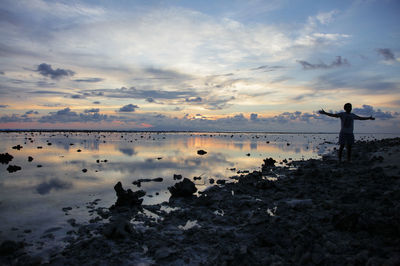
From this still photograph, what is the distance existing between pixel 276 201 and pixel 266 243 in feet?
13.9

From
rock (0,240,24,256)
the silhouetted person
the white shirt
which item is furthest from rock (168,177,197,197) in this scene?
the white shirt

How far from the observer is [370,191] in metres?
9.02

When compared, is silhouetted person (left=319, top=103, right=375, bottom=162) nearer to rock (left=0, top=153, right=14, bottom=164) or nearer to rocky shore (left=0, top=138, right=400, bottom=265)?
rocky shore (left=0, top=138, right=400, bottom=265)

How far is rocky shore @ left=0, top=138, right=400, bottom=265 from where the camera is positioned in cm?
509

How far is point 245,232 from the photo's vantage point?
22.2 feet

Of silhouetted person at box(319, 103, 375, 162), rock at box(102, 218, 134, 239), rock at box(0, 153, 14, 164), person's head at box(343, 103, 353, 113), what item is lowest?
rock at box(0, 153, 14, 164)

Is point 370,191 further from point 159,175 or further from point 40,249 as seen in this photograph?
point 159,175

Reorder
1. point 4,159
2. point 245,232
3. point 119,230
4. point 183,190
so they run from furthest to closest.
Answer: point 4,159, point 183,190, point 245,232, point 119,230

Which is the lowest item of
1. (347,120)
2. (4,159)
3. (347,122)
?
(4,159)

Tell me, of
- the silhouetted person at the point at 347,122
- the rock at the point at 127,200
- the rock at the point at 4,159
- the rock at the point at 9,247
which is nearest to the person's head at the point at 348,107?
the silhouetted person at the point at 347,122

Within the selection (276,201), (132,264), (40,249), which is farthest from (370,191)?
(40,249)

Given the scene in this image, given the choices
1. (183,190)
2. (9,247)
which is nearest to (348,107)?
(183,190)

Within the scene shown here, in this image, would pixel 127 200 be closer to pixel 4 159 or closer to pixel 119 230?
pixel 119 230

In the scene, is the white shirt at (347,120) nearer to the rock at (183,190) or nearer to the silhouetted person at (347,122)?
the silhouetted person at (347,122)
